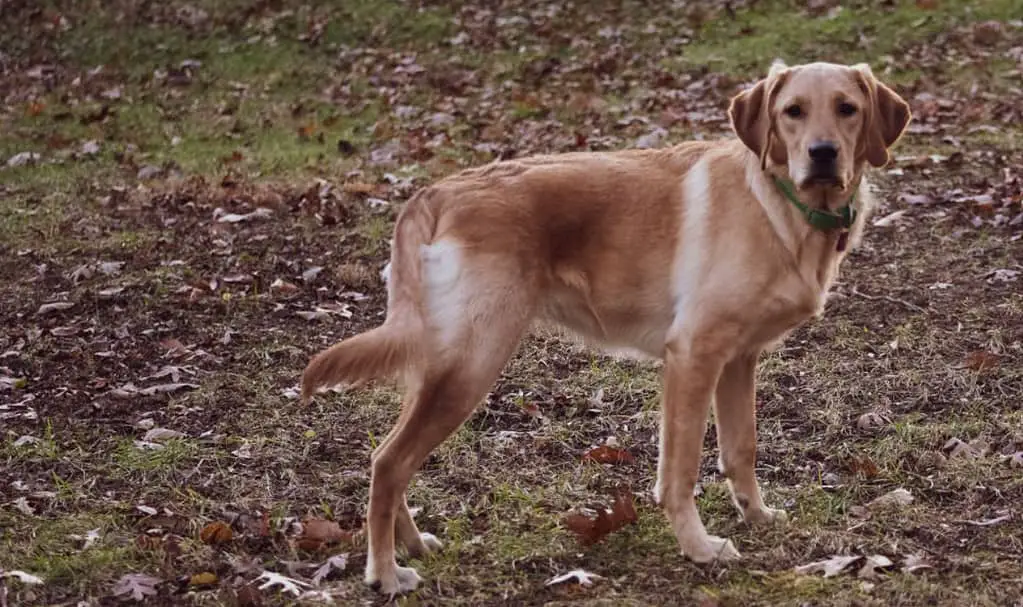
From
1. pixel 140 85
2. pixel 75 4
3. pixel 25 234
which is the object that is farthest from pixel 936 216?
pixel 75 4

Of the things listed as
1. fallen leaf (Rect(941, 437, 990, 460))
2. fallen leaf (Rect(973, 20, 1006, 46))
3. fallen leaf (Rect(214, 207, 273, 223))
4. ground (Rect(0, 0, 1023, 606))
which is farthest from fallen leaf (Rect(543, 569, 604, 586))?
fallen leaf (Rect(973, 20, 1006, 46))

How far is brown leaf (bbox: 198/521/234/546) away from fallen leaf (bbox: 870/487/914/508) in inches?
89.7

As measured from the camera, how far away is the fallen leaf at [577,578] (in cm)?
404

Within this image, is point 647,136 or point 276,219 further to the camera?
point 647,136

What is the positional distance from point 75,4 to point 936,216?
1113cm

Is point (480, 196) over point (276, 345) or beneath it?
over

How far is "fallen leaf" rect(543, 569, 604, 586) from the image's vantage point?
159 inches

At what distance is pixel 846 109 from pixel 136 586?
2772 mm

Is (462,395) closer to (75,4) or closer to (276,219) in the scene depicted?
(276,219)

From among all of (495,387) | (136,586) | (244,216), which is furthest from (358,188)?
(136,586)

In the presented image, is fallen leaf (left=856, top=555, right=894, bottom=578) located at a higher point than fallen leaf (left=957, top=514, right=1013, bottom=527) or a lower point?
higher

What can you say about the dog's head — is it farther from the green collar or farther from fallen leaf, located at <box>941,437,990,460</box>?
fallen leaf, located at <box>941,437,990,460</box>

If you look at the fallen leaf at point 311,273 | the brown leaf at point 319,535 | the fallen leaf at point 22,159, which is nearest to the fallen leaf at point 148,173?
the fallen leaf at point 22,159

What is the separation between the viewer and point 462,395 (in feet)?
13.3
